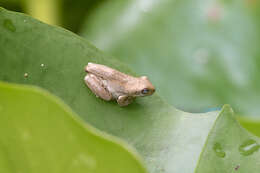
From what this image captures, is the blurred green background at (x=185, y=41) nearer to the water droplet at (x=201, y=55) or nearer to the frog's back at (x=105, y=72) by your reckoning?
the water droplet at (x=201, y=55)

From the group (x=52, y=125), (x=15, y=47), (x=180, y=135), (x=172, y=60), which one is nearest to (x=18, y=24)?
(x=15, y=47)

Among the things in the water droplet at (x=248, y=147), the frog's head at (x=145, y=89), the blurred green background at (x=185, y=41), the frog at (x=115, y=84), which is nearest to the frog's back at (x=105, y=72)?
the frog at (x=115, y=84)

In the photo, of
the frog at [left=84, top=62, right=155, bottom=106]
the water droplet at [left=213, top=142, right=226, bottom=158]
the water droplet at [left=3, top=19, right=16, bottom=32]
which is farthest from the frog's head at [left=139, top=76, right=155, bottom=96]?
the water droplet at [left=3, top=19, right=16, bottom=32]

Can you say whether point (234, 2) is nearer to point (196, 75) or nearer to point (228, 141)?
point (196, 75)

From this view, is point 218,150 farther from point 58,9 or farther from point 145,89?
point 58,9

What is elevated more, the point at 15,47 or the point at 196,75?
the point at 15,47

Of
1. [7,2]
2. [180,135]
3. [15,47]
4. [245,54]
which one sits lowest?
[7,2]

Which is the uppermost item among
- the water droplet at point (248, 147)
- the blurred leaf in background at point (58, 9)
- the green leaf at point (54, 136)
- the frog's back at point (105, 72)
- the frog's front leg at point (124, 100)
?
the green leaf at point (54, 136)
